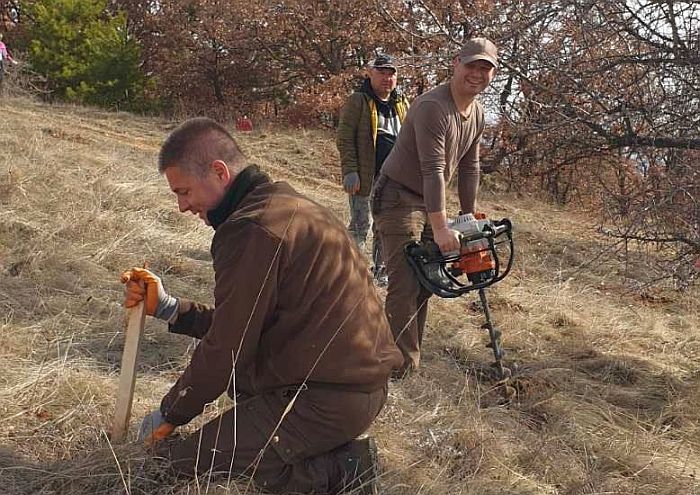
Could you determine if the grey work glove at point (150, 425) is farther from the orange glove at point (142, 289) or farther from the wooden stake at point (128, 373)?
the orange glove at point (142, 289)

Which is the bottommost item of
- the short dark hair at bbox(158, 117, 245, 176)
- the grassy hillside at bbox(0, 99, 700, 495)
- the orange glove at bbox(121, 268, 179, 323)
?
the grassy hillside at bbox(0, 99, 700, 495)

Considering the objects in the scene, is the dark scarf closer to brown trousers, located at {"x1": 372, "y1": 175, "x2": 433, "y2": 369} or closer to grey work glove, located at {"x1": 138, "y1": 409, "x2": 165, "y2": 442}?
grey work glove, located at {"x1": 138, "y1": 409, "x2": 165, "y2": 442}

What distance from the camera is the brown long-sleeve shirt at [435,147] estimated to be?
3.67m

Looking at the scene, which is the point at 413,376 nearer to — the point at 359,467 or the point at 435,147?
the point at 435,147

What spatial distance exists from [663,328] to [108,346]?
13.4ft

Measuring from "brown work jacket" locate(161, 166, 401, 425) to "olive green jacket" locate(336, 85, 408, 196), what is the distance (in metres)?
2.94

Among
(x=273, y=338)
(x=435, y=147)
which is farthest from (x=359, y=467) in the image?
(x=435, y=147)

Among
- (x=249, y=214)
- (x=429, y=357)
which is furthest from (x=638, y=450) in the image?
(x=249, y=214)

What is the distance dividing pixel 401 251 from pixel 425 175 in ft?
1.47

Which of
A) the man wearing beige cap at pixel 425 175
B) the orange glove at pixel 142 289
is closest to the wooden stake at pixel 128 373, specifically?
the orange glove at pixel 142 289

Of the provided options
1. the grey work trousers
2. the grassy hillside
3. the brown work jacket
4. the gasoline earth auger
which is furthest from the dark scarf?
the grey work trousers

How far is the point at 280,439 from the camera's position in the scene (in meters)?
2.58

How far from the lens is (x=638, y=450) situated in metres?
3.43

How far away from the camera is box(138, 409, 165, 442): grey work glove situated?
8.76ft
